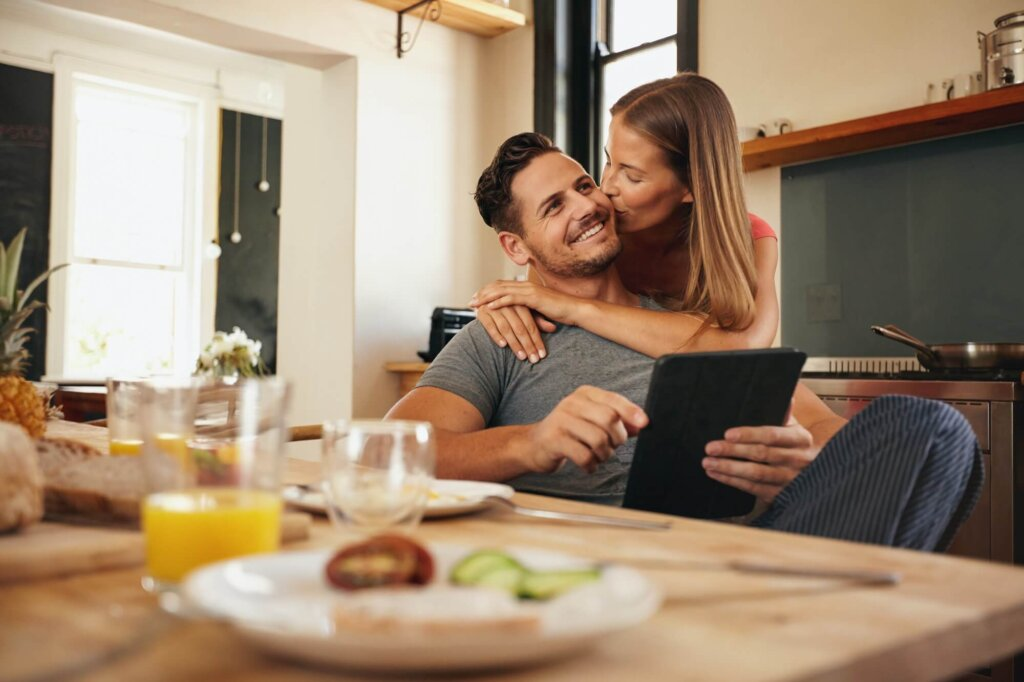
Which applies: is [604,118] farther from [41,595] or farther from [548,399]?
[41,595]

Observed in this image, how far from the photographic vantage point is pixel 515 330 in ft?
6.00

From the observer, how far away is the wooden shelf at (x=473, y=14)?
14.1 ft

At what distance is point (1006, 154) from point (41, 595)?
322 centimetres

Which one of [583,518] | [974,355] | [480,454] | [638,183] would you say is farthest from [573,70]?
[583,518]

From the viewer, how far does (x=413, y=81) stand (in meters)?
4.54

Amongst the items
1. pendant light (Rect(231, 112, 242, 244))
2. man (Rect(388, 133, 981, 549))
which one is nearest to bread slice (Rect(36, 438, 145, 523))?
man (Rect(388, 133, 981, 549))

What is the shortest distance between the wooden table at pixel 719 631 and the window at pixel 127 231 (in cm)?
641

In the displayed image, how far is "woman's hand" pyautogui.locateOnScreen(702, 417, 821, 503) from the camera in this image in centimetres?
125

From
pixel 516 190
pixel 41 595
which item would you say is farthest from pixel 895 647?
pixel 516 190

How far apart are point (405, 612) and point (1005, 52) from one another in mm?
2950

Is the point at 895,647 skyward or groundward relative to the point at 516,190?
groundward

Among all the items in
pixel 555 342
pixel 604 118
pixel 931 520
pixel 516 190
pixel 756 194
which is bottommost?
pixel 931 520

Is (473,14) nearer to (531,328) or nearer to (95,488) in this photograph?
(531,328)

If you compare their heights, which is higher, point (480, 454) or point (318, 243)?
point (318, 243)
